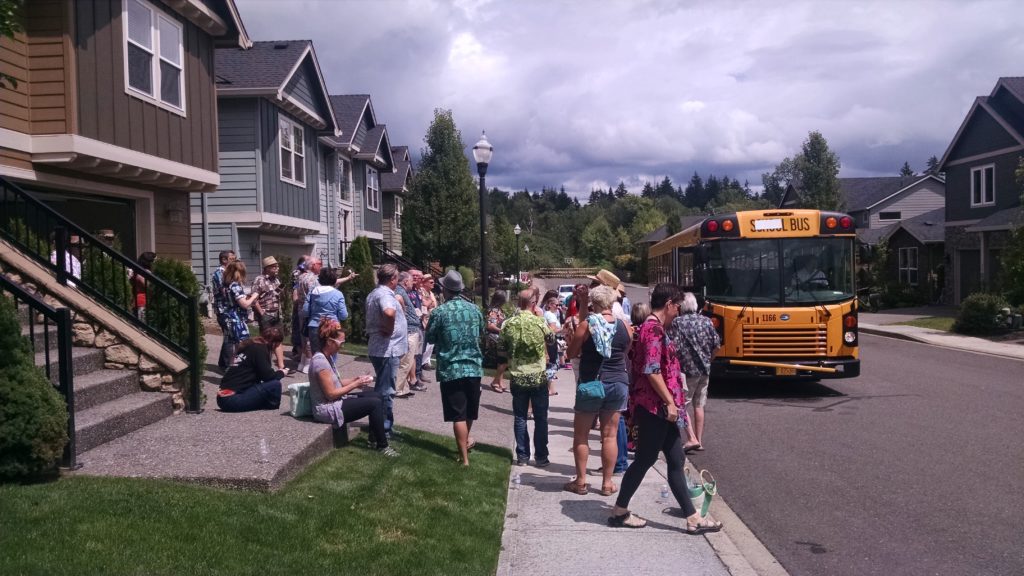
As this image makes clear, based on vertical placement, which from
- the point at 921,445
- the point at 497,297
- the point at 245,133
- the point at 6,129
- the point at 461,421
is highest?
the point at 245,133

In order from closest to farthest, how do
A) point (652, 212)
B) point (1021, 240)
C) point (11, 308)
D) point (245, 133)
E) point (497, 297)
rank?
point (11, 308)
point (497, 297)
point (245, 133)
point (1021, 240)
point (652, 212)

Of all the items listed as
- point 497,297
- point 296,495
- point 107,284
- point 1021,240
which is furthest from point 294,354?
point 1021,240

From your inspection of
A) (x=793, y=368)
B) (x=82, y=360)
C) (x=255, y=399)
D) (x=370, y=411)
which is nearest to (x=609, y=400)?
(x=370, y=411)

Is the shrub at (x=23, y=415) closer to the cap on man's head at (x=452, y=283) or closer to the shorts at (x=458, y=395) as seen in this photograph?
the shorts at (x=458, y=395)

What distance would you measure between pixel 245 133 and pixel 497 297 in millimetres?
10048

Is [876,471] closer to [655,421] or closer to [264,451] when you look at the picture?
[655,421]

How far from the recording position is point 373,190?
34250 mm

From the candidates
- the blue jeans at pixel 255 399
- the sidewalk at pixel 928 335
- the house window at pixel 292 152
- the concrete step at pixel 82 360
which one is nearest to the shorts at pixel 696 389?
the blue jeans at pixel 255 399

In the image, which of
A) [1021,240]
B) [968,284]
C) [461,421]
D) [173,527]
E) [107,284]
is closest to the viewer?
[173,527]

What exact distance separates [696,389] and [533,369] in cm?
209

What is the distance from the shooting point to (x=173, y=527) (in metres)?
4.97

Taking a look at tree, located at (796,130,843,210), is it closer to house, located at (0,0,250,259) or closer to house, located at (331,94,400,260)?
house, located at (331,94,400,260)

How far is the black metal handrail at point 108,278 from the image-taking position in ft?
26.1

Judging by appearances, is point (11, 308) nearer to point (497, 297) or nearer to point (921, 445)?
point (497, 297)
